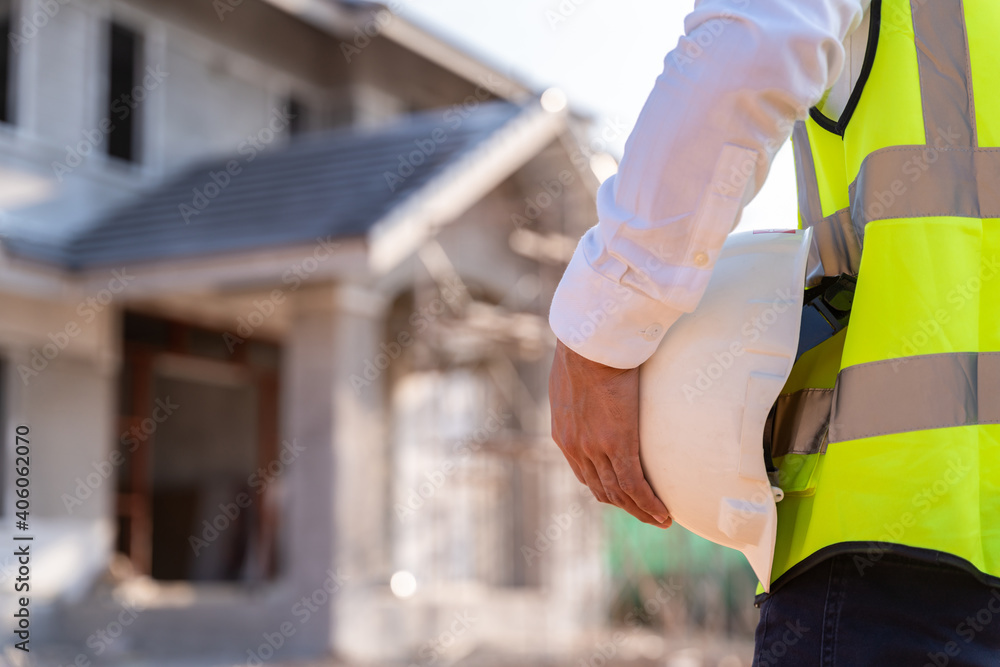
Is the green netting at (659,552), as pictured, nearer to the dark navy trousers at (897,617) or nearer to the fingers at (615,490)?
the fingers at (615,490)

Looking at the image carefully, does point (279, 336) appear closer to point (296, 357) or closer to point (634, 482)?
point (296, 357)

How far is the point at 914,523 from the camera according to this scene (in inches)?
51.9

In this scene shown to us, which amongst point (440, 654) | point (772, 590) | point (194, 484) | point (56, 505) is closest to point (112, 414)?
point (56, 505)

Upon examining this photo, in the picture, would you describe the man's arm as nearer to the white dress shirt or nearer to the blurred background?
the white dress shirt

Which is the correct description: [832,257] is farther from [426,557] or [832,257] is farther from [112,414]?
[426,557]

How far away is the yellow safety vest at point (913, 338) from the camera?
1336 millimetres

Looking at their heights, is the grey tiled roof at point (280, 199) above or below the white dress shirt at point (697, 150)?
above

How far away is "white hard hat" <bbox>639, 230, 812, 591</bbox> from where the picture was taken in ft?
4.69

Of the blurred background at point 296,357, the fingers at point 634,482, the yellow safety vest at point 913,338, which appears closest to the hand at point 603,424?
the fingers at point 634,482

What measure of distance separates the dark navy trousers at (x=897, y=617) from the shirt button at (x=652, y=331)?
36 cm

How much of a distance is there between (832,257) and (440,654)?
9.38m

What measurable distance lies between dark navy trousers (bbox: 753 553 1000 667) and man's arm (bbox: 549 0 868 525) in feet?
0.94

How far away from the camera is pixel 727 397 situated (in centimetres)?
143

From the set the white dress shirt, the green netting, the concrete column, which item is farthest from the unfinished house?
the white dress shirt
